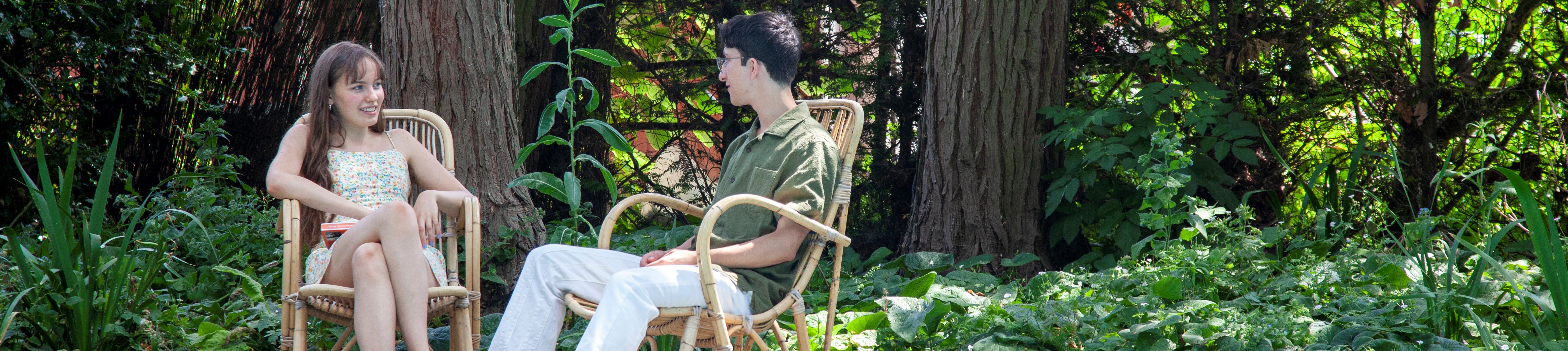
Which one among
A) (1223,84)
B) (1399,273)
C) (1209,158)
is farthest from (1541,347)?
(1223,84)

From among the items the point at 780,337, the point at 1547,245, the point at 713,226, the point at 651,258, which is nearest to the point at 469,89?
the point at 651,258

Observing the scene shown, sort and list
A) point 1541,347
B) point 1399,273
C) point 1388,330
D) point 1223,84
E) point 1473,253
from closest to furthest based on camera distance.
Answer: point 1541,347 → point 1388,330 → point 1399,273 → point 1473,253 → point 1223,84

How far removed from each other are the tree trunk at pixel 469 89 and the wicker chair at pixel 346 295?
2.65ft

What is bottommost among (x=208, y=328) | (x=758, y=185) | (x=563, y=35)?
(x=208, y=328)

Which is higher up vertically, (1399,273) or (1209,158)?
(1209,158)

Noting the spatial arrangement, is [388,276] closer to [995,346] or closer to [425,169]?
[425,169]

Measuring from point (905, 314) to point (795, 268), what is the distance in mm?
456

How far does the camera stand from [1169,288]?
2.35 m

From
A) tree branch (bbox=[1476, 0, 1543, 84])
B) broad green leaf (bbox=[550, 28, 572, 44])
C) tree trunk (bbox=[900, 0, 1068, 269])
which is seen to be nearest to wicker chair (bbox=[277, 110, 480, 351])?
broad green leaf (bbox=[550, 28, 572, 44])

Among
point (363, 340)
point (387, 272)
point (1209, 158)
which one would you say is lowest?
point (363, 340)

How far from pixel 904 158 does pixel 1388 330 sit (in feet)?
7.29

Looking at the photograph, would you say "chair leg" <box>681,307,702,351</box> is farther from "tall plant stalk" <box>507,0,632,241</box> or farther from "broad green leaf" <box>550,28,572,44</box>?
"broad green leaf" <box>550,28,572,44</box>

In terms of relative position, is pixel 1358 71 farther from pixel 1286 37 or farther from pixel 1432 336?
pixel 1432 336

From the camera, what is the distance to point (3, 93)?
366 centimetres
